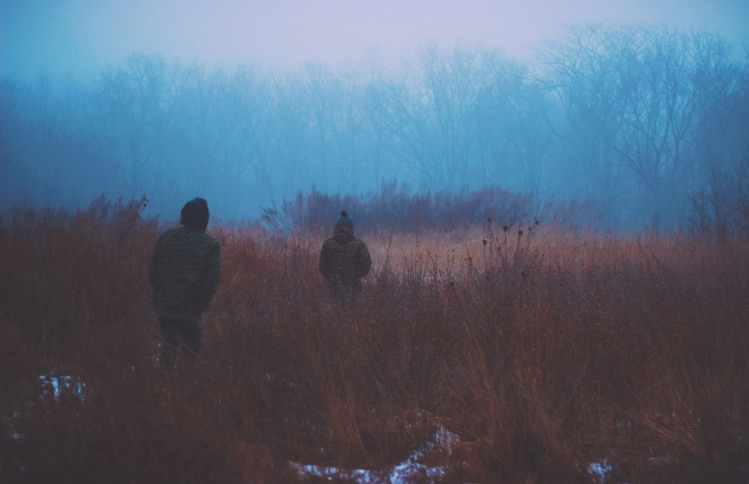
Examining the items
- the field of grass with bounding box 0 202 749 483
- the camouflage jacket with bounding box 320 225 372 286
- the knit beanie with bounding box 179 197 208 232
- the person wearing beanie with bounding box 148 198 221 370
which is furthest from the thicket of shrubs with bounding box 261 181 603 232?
the person wearing beanie with bounding box 148 198 221 370

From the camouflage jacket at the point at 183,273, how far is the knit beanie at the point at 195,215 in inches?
3.3

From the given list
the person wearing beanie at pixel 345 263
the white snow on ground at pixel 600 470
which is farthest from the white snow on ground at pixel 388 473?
the person wearing beanie at pixel 345 263

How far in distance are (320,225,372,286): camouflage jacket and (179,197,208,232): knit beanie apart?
220cm

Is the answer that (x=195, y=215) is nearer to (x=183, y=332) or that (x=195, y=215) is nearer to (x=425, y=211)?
(x=183, y=332)

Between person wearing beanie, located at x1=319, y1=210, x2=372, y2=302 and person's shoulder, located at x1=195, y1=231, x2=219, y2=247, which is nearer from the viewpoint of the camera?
person's shoulder, located at x1=195, y1=231, x2=219, y2=247

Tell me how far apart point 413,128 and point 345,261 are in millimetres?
43175

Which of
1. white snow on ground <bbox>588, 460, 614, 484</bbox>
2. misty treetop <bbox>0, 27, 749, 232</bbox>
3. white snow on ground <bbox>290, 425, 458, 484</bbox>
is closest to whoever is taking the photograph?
white snow on ground <bbox>290, 425, 458, 484</bbox>

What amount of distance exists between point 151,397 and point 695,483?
3173mm

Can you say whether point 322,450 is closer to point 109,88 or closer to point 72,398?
point 72,398

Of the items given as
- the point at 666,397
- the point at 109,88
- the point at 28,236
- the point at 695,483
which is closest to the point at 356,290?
the point at 666,397

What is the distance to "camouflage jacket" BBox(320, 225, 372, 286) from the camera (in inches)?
267

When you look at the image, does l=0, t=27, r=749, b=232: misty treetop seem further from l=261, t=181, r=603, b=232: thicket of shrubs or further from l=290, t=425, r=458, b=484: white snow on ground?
l=290, t=425, r=458, b=484: white snow on ground

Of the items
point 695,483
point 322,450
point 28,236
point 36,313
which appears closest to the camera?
point 695,483

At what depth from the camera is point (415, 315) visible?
16.9 ft
